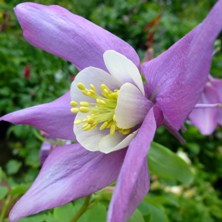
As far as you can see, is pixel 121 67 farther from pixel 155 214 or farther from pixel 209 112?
pixel 209 112

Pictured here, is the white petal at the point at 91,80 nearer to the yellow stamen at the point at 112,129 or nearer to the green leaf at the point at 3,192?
the yellow stamen at the point at 112,129

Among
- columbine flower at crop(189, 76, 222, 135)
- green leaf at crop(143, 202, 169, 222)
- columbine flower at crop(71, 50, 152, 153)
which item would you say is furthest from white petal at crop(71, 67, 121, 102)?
columbine flower at crop(189, 76, 222, 135)

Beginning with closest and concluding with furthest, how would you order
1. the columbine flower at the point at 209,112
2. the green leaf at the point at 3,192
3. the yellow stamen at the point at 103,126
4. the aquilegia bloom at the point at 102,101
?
the aquilegia bloom at the point at 102,101 → the yellow stamen at the point at 103,126 → the green leaf at the point at 3,192 → the columbine flower at the point at 209,112

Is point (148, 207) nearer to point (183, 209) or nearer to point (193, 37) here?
point (193, 37)

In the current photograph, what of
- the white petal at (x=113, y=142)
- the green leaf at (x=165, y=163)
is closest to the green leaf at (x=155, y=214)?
the green leaf at (x=165, y=163)

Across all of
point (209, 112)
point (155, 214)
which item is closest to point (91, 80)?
point (155, 214)

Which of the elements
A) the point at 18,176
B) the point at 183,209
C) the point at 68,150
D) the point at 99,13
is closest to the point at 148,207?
the point at 68,150
